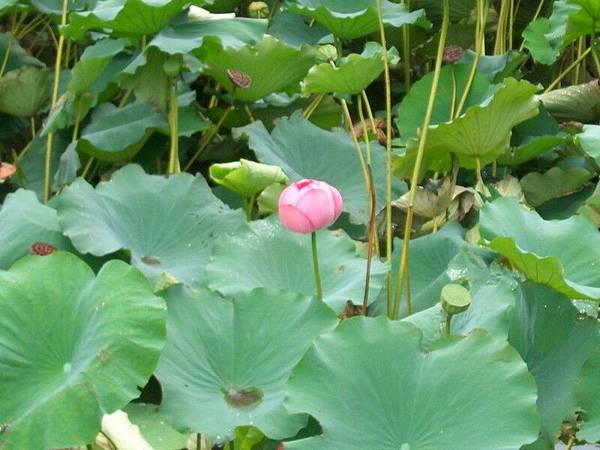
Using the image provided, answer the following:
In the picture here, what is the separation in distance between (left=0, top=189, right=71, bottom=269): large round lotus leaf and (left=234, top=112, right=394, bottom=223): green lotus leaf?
40 cm

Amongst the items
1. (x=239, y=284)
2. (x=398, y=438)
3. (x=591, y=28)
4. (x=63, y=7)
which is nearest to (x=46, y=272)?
(x=239, y=284)

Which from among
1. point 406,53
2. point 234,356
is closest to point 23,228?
point 234,356

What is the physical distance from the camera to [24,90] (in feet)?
7.00

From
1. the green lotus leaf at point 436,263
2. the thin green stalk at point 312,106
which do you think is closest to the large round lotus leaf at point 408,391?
the green lotus leaf at point 436,263

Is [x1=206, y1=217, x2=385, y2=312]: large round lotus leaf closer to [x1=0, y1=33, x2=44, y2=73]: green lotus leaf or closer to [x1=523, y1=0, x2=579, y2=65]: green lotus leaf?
[x1=523, y1=0, x2=579, y2=65]: green lotus leaf

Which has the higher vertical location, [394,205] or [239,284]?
[239,284]

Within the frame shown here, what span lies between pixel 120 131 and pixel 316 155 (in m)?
0.37

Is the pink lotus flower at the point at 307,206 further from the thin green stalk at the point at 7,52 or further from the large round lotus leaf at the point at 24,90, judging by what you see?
the thin green stalk at the point at 7,52

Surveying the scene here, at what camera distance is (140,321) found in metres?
1.09

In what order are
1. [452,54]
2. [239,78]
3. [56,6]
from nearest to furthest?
[239,78]
[452,54]
[56,6]

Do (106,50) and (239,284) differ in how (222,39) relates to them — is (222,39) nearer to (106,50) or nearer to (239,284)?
(106,50)

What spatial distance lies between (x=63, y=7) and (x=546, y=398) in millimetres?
1356

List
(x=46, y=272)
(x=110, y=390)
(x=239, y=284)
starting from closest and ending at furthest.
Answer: (x=110, y=390)
(x=46, y=272)
(x=239, y=284)

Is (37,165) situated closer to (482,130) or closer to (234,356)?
(482,130)
